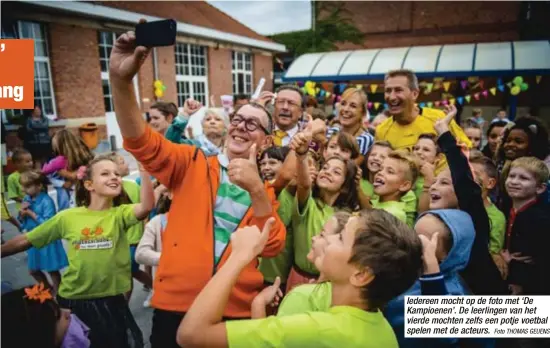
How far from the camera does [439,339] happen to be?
1602mm

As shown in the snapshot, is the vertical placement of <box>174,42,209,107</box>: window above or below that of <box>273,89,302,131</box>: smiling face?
above

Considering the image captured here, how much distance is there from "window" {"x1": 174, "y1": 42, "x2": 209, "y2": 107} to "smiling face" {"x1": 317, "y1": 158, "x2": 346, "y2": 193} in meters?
12.3

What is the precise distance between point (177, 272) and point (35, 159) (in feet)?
21.4

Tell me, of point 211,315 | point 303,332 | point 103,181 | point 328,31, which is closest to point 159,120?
point 103,181

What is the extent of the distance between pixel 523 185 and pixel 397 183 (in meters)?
→ 0.70

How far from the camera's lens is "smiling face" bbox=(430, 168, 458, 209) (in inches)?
79.2

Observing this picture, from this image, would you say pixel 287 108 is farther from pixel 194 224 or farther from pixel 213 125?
pixel 194 224

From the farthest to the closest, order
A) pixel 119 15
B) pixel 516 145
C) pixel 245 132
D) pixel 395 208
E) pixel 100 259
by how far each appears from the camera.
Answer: pixel 119 15 < pixel 516 145 < pixel 395 208 < pixel 100 259 < pixel 245 132

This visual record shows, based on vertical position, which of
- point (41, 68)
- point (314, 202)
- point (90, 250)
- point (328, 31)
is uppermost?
point (328, 31)

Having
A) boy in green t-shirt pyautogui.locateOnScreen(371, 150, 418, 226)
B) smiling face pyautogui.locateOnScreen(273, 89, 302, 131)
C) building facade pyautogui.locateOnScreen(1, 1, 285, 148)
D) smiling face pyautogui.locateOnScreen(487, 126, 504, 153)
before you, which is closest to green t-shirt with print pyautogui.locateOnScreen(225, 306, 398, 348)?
boy in green t-shirt pyautogui.locateOnScreen(371, 150, 418, 226)

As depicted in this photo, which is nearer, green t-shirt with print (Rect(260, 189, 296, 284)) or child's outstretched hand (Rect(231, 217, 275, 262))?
child's outstretched hand (Rect(231, 217, 275, 262))

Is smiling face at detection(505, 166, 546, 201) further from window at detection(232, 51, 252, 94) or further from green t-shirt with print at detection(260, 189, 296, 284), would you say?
window at detection(232, 51, 252, 94)

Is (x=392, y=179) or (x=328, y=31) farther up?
(x=328, y=31)

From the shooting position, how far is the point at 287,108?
3.04m
